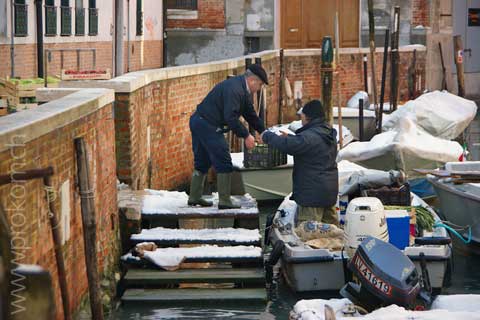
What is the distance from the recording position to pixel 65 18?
21.8 meters

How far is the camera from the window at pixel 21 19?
730 inches

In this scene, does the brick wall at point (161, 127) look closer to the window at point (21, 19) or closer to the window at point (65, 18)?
the window at point (21, 19)

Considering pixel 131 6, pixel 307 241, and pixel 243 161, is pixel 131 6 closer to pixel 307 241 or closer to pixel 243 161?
pixel 243 161

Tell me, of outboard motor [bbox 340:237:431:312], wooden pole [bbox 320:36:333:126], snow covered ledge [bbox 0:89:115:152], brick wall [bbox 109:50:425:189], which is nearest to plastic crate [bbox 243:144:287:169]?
brick wall [bbox 109:50:425:189]

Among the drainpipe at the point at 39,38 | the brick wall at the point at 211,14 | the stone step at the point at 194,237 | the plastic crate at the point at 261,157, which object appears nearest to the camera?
the stone step at the point at 194,237

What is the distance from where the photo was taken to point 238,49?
30859 millimetres

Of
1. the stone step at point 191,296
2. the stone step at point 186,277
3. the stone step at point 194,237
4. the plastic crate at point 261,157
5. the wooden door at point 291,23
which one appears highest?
the wooden door at point 291,23

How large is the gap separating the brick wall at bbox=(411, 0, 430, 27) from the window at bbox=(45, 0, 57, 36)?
12823 millimetres

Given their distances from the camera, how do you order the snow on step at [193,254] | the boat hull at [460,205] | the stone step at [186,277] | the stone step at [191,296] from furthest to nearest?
the boat hull at [460,205] → the snow on step at [193,254] → the stone step at [186,277] → the stone step at [191,296]

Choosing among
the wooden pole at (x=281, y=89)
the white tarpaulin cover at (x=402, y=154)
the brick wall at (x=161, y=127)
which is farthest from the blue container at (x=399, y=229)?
the wooden pole at (x=281, y=89)

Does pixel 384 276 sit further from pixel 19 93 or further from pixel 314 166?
pixel 19 93

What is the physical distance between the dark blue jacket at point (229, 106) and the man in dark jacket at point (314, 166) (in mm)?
451

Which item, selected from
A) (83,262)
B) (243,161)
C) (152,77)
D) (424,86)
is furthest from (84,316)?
(424,86)

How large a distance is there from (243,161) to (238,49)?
15.8 m
